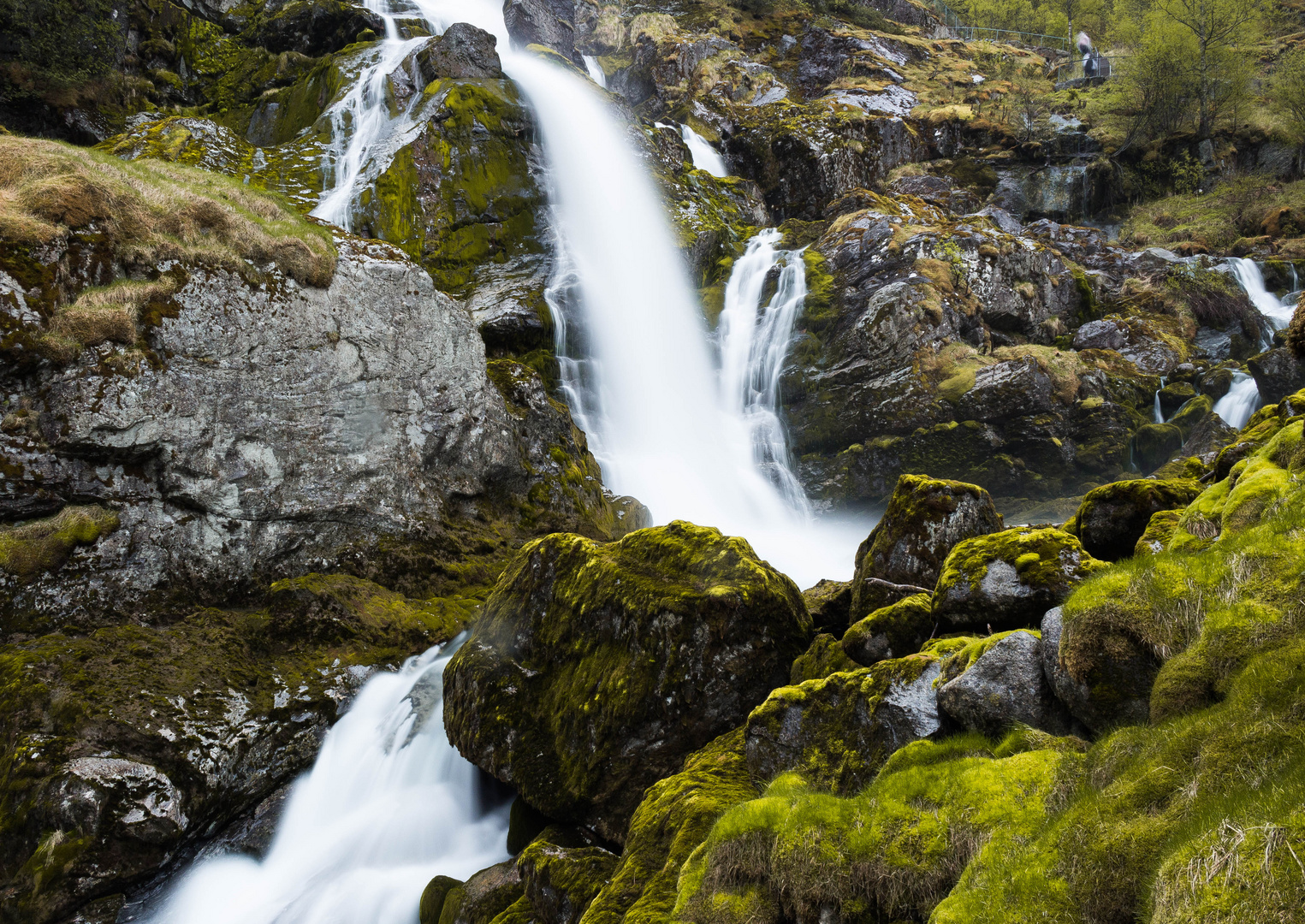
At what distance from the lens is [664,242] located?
29.0 metres

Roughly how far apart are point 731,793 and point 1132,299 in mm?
30269

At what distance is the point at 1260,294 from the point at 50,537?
125 feet

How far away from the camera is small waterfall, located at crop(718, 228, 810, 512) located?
81.4ft

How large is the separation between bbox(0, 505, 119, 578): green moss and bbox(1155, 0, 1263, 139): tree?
53.6 metres

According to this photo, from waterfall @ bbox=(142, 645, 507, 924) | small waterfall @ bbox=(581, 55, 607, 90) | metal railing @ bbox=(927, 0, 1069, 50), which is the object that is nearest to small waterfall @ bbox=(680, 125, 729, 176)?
small waterfall @ bbox=(581, 55, 607, 90)

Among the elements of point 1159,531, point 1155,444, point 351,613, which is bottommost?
point 1155,444

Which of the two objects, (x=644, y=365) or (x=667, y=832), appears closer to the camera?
(x=667, y=832)

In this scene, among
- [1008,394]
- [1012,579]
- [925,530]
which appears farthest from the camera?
[1008,394]

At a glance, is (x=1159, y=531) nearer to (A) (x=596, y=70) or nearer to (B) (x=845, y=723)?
(B) (x=845, y=723)

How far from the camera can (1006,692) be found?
196 inches

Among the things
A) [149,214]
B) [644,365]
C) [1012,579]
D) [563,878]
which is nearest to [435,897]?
[563,878]

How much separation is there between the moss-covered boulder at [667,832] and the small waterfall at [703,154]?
35497 millimetres

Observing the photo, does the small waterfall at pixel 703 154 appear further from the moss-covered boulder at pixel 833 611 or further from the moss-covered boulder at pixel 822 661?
the moss-covered boulder at pixel 822 661

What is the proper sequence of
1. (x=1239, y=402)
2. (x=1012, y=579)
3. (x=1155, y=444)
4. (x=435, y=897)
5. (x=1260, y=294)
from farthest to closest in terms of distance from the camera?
(x=1260, y=294)
(x=1155, y=444)
(x=1239, y=402)
(x=435, y=897)
(x=1012, y=579)
